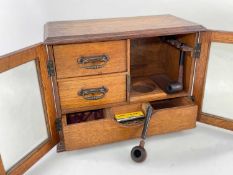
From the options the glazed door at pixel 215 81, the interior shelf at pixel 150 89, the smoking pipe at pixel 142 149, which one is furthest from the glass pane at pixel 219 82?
the smoking pipe at pixel 142 149

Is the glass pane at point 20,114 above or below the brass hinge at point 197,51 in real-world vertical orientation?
below

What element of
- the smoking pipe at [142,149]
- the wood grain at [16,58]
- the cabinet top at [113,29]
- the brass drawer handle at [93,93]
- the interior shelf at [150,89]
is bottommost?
the smoking pipe at [142,149]

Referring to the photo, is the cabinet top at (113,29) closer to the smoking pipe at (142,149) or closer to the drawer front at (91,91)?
the drawer front at (91,91)

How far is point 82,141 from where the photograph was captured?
3.54ft

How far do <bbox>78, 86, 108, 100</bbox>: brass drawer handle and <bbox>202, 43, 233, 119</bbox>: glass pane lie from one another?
0.44 m

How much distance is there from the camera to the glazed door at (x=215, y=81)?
1.10 metres

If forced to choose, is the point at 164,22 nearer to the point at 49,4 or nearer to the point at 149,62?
the point at 149,62

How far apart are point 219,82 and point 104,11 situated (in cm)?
72

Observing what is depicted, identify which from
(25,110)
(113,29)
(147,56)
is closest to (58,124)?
(25,110)

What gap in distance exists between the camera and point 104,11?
1518 millimetres

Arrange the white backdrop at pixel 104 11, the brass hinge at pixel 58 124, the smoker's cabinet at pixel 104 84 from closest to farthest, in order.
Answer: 1. the smoker's cabinet at pixel 104 84
2. the brass hinge at pixel 58 124
3. the white backdrop at pixel 104 11

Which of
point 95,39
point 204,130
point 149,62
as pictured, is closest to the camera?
point 95,39

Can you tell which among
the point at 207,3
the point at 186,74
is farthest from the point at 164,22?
the point at 207,3

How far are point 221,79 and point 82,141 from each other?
0.62m
